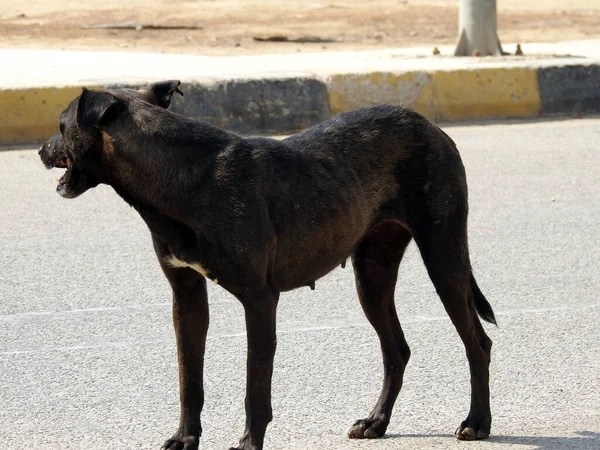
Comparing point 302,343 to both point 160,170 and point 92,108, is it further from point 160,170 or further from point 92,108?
point 92,108

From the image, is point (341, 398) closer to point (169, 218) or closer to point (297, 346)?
point (297, 346)

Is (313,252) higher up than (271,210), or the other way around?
(271,210)

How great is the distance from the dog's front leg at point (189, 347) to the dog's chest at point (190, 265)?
0.14 m

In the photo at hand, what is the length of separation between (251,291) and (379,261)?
89 cm

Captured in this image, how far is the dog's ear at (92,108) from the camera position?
3.85 meters

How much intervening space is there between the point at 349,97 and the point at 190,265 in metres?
6.86

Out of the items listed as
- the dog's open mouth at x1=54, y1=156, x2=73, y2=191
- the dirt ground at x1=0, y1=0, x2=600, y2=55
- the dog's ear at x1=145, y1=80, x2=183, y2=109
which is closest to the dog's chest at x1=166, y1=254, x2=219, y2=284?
the dog's open mouth at x1=54, y1=156, x2=73, y2=191

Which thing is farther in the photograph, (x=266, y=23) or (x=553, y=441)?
(x=266, y=23)

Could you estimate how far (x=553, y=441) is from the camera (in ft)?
14.4

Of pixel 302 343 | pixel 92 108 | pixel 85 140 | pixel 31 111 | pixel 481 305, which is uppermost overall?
pixel 92 108

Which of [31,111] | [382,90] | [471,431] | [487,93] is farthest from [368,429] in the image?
[487,93]

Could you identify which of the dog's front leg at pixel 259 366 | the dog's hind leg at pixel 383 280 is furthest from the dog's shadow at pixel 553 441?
the dog's front leg at pixel 259 366

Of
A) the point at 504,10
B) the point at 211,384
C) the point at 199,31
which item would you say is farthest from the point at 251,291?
the point at 504,10

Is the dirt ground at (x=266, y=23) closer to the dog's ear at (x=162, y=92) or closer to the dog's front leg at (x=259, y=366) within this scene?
the dog's ear at (x=162, y=92)
